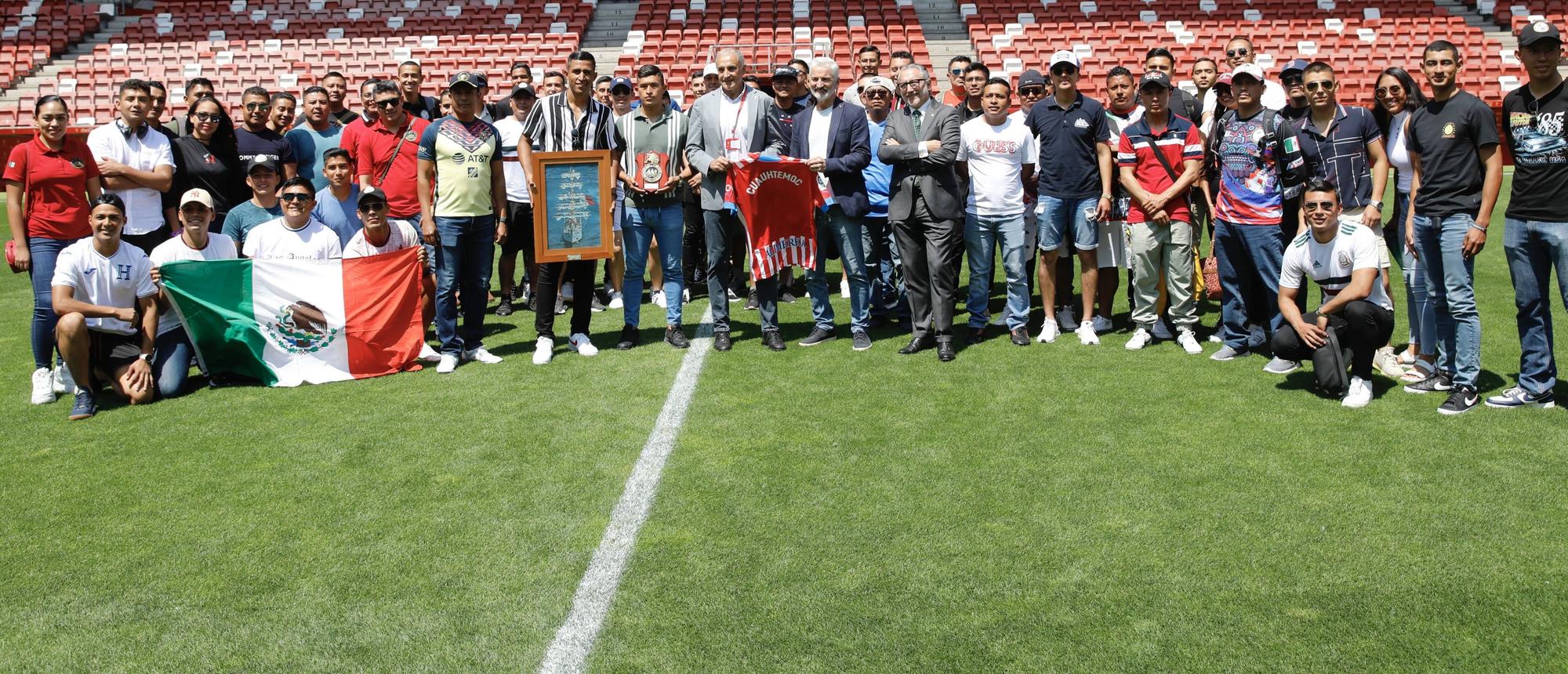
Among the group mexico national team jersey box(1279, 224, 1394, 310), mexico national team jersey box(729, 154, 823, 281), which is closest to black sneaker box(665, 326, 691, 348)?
mexico national team jersey box(729, 154, 823, 281)

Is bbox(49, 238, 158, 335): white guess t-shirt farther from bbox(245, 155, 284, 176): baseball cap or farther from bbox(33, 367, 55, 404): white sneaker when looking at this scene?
bbox(245, 155, 284, 176): baseball cap

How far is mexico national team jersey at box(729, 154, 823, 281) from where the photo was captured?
7617 mm

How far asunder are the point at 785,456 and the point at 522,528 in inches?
51.7

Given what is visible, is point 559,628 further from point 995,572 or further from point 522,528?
point 995,572

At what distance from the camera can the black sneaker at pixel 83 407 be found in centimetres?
646

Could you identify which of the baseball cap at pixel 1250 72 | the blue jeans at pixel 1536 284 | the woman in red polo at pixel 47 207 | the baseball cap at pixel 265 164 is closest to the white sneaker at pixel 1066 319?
the baseball cap at pixel 1250 72

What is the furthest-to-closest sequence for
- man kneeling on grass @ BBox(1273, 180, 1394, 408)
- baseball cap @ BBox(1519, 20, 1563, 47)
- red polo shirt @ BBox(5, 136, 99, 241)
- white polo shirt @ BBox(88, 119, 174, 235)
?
white polo shirt @ BBox(88, 119, 174, 235) < red polo shirt @ BBox(5, 136, 99, 241) < man kneeling on grass @ BBox(1273, 180, 1394, 408) < baseball cap @ BBox(1519, 20, 1563, 47)

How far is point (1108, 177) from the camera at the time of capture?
7770 mm

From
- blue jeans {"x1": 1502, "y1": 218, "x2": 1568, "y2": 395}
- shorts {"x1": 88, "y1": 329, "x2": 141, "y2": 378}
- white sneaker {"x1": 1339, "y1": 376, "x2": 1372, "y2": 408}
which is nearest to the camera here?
blue jeans {"x1": 1502, "y1": 218, "x2": 1568, "y2": 395}

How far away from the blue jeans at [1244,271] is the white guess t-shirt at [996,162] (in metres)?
1.25

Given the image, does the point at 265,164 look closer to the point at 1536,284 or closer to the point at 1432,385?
the point at 1432,385

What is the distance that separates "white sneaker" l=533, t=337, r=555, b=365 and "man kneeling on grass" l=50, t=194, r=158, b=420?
2134 mm

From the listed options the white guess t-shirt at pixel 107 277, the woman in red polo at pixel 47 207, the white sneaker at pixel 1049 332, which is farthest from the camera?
the white sneaker at pixel 1049 332

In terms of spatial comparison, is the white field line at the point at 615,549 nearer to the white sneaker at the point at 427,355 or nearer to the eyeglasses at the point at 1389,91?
the white sneaker at the point at 427,355
